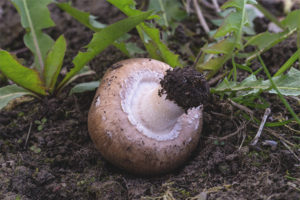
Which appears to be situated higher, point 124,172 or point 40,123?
point 40,123

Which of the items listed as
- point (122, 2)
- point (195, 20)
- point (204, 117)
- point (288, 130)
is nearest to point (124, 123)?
point (204, 117)

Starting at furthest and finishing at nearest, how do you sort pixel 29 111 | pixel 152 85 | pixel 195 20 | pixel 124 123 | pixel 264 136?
1. pixel 195 20
2. pixel 29 111
3. pixel 152 85
4. pixel 264 136
5. pixel 124 123

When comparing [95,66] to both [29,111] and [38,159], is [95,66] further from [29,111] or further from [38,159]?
[38,159]

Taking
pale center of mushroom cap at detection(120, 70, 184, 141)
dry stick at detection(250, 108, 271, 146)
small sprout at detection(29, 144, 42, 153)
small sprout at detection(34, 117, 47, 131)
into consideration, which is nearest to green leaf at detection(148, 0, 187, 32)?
pale center of mushroom cap at detection(120, 70, 184, 141)

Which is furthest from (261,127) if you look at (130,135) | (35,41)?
(35,41)

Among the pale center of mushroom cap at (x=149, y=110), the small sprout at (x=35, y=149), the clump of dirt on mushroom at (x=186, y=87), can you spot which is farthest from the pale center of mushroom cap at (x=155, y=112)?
the small sprout at (x=35, y=149)

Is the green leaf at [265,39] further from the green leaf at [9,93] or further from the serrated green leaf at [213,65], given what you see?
the green leaf at [9,93]

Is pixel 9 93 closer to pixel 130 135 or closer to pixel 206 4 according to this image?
pixel 130 135
